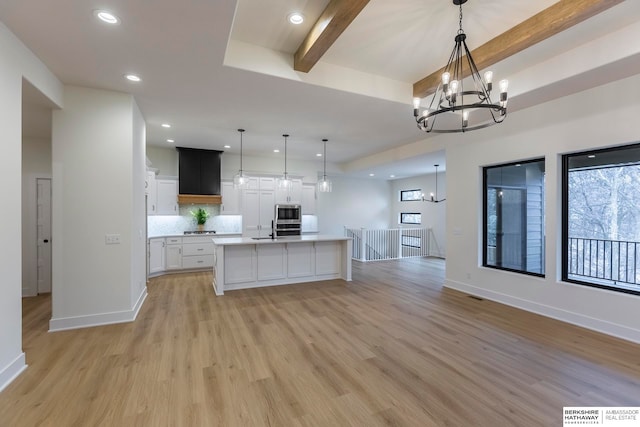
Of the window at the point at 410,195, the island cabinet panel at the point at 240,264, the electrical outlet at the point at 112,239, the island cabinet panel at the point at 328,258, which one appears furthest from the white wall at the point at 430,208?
the electrical outlet at the point at 112,239

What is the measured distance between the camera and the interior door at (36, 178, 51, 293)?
5.02 meters

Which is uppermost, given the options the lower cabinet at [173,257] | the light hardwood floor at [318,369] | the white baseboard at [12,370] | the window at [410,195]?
the window at [410,195]

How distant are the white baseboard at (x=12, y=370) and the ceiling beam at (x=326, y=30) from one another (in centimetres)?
391

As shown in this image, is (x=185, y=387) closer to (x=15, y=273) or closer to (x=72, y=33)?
(x=15, y=273)

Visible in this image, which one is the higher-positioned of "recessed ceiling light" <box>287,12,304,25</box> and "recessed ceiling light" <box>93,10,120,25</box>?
"recessed ceiling light" <box>287,12,304,25</box>

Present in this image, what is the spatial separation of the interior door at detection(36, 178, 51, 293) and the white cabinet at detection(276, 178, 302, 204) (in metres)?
4.69

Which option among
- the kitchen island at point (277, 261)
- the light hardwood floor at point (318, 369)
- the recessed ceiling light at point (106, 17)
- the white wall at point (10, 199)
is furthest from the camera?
the kitchen island at point (277, 261)

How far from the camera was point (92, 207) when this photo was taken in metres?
3.54

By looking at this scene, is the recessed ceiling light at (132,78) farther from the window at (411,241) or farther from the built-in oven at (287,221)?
the window at (411,241)

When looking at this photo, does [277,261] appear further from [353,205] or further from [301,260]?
[353,205]

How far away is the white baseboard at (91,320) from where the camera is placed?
134 inches

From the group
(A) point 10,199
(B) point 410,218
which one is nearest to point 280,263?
(A) point 10,199

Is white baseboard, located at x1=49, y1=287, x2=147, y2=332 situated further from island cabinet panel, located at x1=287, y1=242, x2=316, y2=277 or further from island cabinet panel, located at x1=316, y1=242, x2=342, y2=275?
island cabinet panel, located at x1=316, y1=242, x2=342, y2=275

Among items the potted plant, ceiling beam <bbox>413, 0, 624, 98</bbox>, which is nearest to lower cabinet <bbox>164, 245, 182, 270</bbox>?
the potted plant
